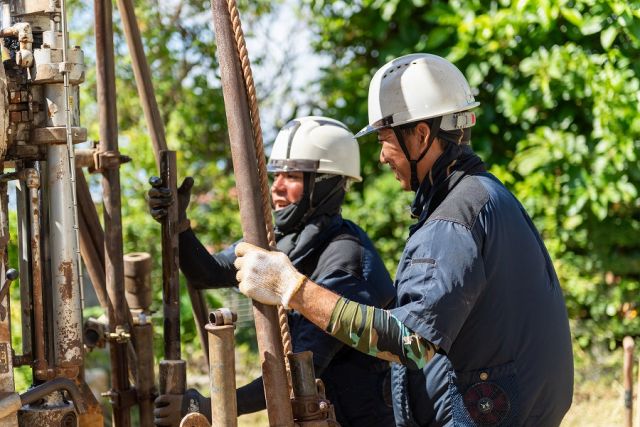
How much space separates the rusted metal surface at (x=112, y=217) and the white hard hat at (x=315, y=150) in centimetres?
62

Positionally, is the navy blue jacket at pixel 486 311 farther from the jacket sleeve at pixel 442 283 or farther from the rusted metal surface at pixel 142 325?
the rusted metal surface at pixel 142 325

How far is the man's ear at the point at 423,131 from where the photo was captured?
3.04 meters

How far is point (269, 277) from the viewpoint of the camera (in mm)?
2701

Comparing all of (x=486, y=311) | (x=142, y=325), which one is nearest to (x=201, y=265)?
A: (x=142, y=325)

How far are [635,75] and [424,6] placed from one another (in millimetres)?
1989

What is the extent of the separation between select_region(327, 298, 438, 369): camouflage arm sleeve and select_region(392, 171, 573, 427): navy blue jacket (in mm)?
37

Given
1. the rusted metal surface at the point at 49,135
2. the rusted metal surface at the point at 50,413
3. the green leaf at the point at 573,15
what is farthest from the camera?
the green leaf at the point at 573,15

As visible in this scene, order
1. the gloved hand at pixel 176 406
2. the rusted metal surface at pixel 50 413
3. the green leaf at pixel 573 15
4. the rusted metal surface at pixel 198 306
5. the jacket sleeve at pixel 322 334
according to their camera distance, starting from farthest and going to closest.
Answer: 1. the green leaf at pixel 573 15
2. the rusted metal surface at pixel 198 306
3. the jacket sleeve at pixel 322 334
4. the gloved hand at pixel 176 406
5. the rusted metal surface at pixel 50 413

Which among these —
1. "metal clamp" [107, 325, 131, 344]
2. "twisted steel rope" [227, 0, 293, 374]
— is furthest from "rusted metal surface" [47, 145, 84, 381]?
"metal clamp" [107, 325, 131, 344]

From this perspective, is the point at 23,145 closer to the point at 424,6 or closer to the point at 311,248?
the point at 311,248

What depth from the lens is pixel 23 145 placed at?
297 cm

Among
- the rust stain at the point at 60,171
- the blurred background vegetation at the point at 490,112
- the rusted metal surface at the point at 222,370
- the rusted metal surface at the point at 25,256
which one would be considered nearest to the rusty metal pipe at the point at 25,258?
the rusted metal surface at the point at 25,256

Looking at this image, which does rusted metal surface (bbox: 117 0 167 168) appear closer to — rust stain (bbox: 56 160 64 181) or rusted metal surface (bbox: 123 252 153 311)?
rusted metal surface (bbox: 123 252 153 311)

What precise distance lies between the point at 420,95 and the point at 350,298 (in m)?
0.82
